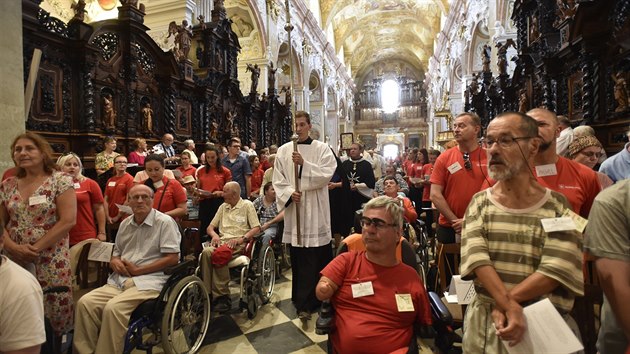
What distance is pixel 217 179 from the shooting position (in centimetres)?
497

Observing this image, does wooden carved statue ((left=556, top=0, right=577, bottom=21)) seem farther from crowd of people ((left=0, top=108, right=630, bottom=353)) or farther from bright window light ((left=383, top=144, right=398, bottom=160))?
bright window light ((left=383, top=144, right=398, bottom=160))

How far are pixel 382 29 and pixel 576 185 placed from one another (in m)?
32.2

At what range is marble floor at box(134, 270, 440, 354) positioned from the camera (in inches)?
121

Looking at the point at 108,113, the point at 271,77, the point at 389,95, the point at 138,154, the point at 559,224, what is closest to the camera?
Result: the point at 559,224

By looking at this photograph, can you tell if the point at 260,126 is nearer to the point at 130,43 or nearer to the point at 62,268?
the point at 130,43

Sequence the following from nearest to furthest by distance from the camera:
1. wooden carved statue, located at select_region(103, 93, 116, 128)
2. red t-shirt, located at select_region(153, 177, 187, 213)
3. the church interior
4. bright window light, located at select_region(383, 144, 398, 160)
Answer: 1. the church interior
2. red t-shirt, located at select_region(153, 177, 187, 213)
3. wooden carved statue, located at select_region(103, 93, 116, 128)
4. bright window light, located at select_region(383, 144, 398, 160)

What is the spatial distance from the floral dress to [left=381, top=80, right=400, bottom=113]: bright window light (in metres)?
38.6

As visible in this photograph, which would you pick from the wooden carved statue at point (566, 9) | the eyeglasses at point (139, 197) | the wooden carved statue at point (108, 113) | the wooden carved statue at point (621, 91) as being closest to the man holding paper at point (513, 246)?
the eyeglasses at point (139, 197)

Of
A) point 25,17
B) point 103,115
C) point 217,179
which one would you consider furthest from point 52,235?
point 103,115

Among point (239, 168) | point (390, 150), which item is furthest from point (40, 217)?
point (390, 150)

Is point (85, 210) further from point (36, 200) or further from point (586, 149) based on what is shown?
point (586, 149)

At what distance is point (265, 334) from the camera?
3336mm

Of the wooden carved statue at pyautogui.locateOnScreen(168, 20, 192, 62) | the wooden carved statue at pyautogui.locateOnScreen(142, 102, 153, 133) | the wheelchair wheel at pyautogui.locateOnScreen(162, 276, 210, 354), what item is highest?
the wooden carved statue at pyautogui.locateOnScreen(168, 20, 192, 62)

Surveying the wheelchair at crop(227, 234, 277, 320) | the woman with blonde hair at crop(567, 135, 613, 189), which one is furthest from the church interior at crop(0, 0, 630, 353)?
the woman with blonde hair at crop(567, 135, 613, 189)
